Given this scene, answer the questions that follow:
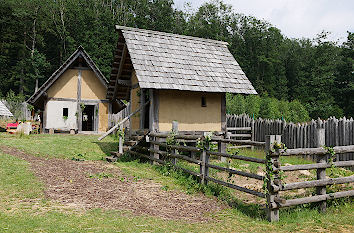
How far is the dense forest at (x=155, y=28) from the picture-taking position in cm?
4922

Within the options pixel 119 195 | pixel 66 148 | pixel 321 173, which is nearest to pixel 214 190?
pixel 119 195

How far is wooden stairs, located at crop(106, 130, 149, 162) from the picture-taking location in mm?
13771

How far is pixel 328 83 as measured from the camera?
49062 mm

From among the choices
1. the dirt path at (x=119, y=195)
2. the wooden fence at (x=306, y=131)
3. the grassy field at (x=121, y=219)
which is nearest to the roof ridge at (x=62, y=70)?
the wooden fence at (x=306, y=131)

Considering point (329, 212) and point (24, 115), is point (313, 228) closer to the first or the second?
point (329, 212)

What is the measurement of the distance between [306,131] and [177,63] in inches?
266

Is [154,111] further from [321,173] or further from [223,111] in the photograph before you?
[321,173]

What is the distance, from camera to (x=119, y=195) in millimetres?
8328

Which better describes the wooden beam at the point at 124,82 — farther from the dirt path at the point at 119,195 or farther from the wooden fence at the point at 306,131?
the wooden fence at the point at 306,131

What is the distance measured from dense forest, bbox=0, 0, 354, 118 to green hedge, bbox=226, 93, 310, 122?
4.14 metres

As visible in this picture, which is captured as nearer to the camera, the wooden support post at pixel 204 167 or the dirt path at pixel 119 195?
the dirt path at pixel 119 195

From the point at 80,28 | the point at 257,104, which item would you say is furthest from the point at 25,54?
the point at 257,104

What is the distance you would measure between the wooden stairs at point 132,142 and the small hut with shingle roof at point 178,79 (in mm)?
548

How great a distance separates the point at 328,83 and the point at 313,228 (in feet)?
157
